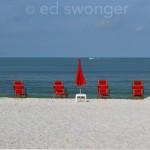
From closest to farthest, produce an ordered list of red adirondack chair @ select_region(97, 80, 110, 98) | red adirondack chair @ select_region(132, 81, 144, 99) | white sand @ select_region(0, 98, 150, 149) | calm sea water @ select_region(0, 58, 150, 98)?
white sand @ select_region(0, 98, 150, 149), red adirondack chair @ select_region(132, 81, 144, 99), red adirondack chair @ select_region(97, 80, 110, 98), calm sea water @ select_region(0, 58, 150, 98)

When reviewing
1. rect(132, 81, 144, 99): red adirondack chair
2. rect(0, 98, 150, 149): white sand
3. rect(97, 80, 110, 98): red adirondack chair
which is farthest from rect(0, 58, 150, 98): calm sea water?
rect(0, 98, 150, 149): white sand

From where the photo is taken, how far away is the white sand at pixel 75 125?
391 inches

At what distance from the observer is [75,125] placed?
41.6ft

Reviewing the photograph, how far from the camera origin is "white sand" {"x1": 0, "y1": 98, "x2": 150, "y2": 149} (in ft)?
32.6

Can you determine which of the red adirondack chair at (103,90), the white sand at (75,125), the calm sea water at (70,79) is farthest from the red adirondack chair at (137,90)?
the calm sea water at (70,79)

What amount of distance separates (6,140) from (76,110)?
660cm

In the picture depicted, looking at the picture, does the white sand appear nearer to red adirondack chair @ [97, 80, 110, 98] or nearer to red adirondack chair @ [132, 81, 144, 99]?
red adirondack chair @ [132, 81, 144, 99]

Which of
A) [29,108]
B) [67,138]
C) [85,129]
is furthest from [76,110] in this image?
[67,138]

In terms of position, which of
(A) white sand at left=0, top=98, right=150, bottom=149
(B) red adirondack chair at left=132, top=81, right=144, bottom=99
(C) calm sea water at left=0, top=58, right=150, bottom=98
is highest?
(C) calm sea water at left=0, top=58, right=150, bottom=98

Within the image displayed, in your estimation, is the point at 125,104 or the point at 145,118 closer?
the point at 145,118

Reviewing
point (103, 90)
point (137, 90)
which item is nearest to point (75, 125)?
point (103, 90)

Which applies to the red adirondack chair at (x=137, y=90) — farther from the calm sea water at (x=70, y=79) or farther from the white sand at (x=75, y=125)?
the calm sea water at (x=70, y=79)

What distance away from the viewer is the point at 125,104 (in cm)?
1883

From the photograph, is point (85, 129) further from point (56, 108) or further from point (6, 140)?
point (56, 108)
